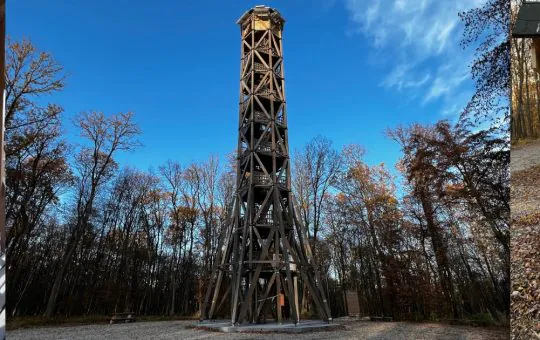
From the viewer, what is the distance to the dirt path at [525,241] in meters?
2.78

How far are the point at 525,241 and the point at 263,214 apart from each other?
9.62 meters

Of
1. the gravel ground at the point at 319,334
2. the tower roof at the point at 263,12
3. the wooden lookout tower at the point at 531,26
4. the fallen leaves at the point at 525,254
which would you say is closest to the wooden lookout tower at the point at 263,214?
the tower roof at the point at 263,12

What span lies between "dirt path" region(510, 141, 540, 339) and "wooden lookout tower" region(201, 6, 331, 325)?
7.89 m

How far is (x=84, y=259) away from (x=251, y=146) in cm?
1381

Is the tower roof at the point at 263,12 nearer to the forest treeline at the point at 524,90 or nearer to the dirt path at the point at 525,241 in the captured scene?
the forest treeline at the point at 524,90

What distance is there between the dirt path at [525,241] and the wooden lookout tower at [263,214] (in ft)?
25.9

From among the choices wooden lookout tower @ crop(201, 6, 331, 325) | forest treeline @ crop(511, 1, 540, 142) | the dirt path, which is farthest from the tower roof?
the dirt path

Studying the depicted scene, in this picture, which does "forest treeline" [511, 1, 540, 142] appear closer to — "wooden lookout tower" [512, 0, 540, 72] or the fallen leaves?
"wooden lookout tower" [512, 0, 540, 72]

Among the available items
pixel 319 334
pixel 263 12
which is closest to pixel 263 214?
pixel 319 334

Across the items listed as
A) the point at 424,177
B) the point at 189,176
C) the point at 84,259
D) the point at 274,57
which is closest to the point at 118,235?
the point at 84,259

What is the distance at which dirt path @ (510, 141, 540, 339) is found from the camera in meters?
2.78

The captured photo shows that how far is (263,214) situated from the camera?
1248 centimetres

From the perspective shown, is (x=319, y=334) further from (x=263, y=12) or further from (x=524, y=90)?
(x=263, y=12)

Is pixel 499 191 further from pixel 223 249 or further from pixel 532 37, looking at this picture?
pixel 223 249
